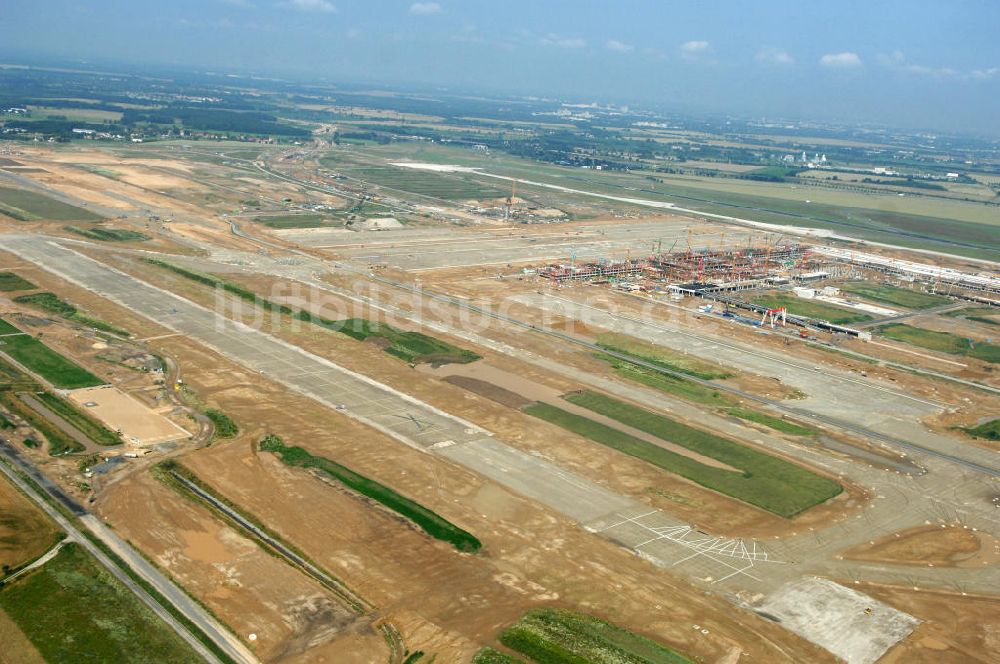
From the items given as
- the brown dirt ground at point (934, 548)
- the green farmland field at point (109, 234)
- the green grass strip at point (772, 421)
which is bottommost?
the brown dirt ground at point (934, 548)

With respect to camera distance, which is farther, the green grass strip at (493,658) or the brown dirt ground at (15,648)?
the green grass strip at (493,658)

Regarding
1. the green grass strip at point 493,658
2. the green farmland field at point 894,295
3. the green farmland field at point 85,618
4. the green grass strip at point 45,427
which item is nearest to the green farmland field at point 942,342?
the green farmland field at point 894,295

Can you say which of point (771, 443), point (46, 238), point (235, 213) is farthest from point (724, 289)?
point (46, 238)

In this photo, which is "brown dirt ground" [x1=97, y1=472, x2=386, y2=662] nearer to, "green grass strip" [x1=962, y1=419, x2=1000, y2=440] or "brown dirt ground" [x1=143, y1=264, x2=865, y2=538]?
"brown dirt ground" [x1=143, y1=264, x2=865, y2=538]

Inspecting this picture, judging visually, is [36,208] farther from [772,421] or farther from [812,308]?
[772,421]

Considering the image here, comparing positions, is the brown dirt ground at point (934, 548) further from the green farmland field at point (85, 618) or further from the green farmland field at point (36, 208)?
the green farmland field at point (36, 208)

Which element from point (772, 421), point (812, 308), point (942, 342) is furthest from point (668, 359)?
point (942, 342)

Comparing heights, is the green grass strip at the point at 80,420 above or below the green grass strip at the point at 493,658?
above

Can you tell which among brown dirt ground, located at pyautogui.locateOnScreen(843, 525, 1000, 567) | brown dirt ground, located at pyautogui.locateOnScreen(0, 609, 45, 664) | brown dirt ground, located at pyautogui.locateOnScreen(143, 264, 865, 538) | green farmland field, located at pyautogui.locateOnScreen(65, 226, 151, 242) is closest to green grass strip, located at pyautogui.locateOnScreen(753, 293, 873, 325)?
brown dirt ground, located at pyautogui.locateOnScreen(143, 264, 865, 538)

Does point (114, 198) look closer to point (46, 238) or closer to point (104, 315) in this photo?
point (46, 238)
